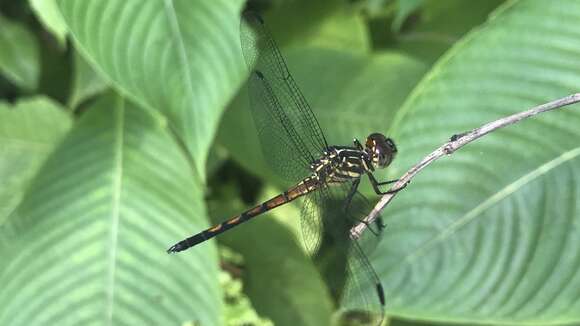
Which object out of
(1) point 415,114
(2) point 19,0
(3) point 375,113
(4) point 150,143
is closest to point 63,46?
(2) point 19,0

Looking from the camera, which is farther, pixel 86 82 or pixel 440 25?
pixel 440 25

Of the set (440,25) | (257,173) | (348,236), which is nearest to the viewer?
(348,236)

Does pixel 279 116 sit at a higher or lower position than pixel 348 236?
higher

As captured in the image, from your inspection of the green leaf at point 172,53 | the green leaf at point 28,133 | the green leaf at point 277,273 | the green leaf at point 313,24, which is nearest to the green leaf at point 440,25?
the green leaf at point 313,24

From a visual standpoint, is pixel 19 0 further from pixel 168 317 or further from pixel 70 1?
pixel 168 317

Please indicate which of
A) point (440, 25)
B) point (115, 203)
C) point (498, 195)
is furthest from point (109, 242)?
point (440, 25)

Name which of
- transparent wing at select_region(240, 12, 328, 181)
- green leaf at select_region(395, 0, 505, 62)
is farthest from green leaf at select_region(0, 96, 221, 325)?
green leaf at select_region(395, 0, 505, 62)

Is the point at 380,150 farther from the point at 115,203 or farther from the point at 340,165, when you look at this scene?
the point at 115,203
